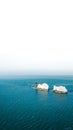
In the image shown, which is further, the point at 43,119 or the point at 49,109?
the point at 49,109

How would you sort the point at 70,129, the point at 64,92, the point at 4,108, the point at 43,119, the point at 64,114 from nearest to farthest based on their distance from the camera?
the point at 70,129 < the point at 43,119 < the point at 64,114 < the point at 4,108 < the point at 64,92

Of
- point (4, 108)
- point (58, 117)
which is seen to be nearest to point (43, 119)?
point (58, 117)

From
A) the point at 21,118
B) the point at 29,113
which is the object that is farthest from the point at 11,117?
the point at 29,113

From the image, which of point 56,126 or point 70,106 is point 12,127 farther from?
point 70,106

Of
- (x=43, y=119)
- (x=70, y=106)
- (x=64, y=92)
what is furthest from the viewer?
(x=64, y=92)

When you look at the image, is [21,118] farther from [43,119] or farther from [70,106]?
[70,106]

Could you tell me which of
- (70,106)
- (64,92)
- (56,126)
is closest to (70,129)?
(56,126)

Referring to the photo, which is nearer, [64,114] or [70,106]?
[64,114]

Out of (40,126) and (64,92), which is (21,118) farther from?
(64,92)

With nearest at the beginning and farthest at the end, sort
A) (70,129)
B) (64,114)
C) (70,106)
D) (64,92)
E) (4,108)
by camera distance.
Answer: (70,129), (64,114), (4,108), (70,106), (64,92)
